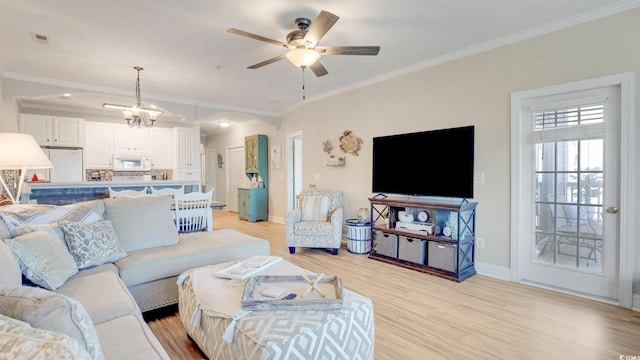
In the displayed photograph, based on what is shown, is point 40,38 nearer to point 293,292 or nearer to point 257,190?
point 293,292

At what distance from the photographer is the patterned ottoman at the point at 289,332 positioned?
139 cm

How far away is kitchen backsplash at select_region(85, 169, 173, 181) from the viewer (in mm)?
6746

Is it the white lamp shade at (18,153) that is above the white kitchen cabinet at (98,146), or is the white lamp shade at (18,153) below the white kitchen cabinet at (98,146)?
below

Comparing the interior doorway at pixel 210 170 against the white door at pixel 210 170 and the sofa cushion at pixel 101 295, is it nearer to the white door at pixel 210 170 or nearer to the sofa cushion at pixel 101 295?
the white door at pixel 210 170

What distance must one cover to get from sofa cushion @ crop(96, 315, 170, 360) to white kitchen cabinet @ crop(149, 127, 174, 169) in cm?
643

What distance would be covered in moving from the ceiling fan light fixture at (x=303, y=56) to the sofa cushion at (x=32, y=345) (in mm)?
2464

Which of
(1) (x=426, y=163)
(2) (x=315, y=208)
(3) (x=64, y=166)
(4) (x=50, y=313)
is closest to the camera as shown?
(4) (x=50, y=313)

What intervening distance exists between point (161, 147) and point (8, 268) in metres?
6.26

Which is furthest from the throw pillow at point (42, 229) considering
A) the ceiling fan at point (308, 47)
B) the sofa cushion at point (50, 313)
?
the ceiling fan at point (308, 47)

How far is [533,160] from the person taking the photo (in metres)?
3.22

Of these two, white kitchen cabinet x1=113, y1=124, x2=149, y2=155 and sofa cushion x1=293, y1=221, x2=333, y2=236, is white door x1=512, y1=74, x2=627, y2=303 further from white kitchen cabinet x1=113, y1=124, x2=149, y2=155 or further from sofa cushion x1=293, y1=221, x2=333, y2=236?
white kitchen cabinet x1=113, y1=124, x2=149, y2=155

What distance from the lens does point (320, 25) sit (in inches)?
90.7

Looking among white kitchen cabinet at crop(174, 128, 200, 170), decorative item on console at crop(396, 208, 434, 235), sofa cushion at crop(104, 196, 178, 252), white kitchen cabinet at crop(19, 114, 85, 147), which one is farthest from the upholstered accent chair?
white kitchen cabinet at crop(19, 114, 85, 147)

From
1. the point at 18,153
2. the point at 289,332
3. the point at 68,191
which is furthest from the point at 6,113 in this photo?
the point at 289,332
